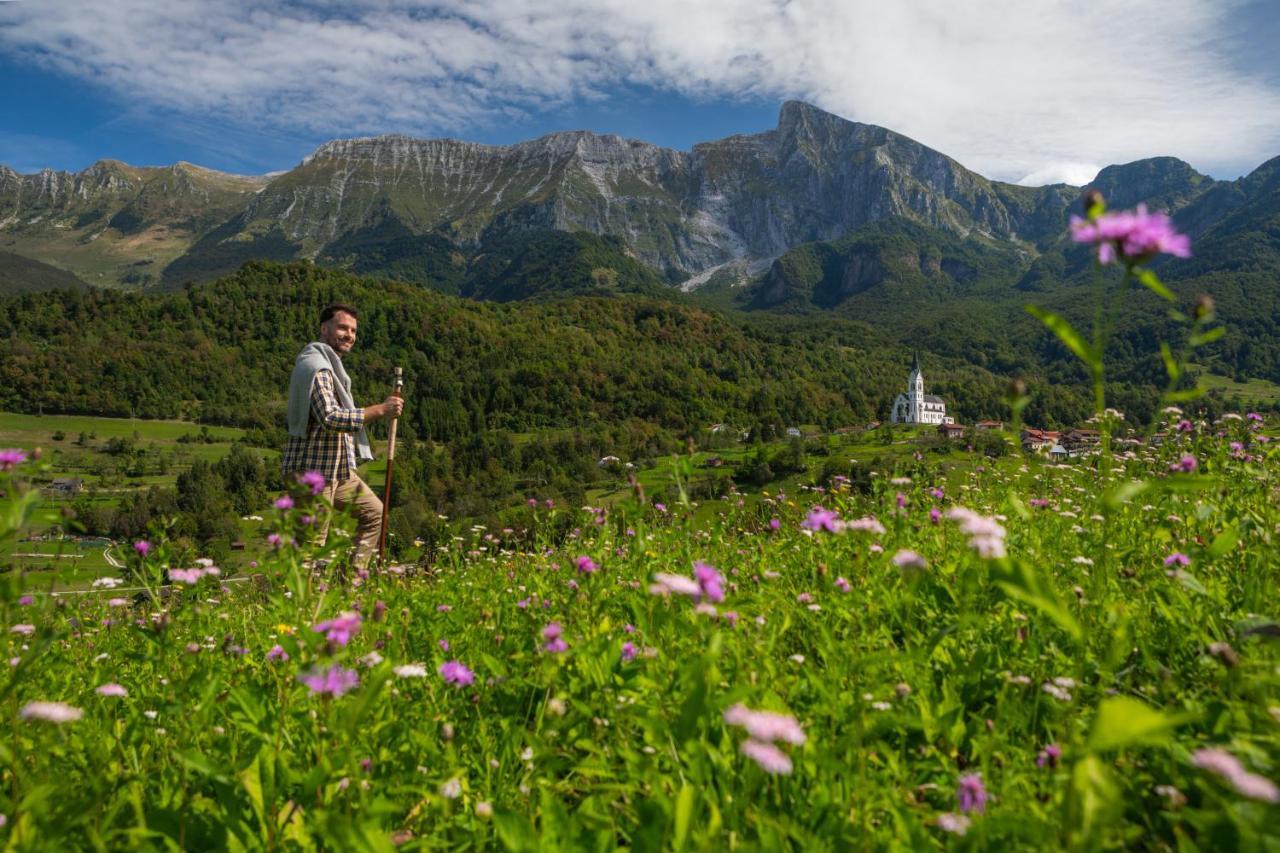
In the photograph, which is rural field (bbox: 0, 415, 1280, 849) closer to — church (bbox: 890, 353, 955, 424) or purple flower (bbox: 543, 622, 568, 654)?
purple flower (bbox: 543, 622, 568, 654)

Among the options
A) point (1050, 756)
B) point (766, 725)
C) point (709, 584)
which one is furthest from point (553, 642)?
point (1050, 756)

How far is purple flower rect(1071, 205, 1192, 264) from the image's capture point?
182cm

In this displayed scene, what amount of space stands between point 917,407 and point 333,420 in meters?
150

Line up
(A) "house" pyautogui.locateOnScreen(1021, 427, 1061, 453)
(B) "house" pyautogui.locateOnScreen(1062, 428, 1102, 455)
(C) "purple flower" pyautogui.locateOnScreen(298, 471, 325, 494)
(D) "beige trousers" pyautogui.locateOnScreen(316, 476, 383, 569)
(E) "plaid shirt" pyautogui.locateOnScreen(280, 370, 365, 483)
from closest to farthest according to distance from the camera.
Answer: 1. (C) "purple flower" pyautogui.locateOnScreen(298, 471, 325, 494)
2. (A) "house" pyautogui.locateOnScreen(1021, 427, 1061, 453)
3. (E) "plaid shirt" pyautogui.locateOnScreen(280, 370, 365, 483)
4. (D) "beige trousers" pyautogui.locateOnScreen(316, 476, 383, 569)
5. (B) "house" pyautogui.locateOnScreen(1062, 428, 1102, 455)

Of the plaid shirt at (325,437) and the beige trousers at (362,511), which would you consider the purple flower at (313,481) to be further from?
the beige trousers at (362,511)

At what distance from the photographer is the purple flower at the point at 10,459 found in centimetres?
247

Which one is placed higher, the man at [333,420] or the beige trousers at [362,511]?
the man at [333,420]

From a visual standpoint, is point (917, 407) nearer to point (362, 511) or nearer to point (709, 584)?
point (362, 511)

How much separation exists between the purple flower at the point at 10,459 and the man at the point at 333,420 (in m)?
4.58

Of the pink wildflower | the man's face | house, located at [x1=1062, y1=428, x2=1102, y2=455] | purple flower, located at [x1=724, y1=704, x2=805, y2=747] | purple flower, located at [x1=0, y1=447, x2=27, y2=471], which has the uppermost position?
the man's face

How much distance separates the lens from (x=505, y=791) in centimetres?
246

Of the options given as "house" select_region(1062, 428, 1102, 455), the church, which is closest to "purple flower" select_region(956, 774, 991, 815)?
"house" select_region(1062, 428, 1102, 455)

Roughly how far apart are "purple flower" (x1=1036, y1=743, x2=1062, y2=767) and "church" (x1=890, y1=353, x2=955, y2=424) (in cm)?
14599

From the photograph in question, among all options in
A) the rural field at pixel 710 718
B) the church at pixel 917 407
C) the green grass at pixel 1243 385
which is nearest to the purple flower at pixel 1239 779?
the rural field at pixel 710 718
